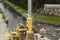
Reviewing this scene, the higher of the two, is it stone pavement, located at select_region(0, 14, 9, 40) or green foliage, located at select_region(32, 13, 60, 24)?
stone pavement, located at select_region(0, 14, 9, 40)

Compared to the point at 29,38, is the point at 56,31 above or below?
below

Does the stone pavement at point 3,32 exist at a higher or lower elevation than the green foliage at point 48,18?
higher

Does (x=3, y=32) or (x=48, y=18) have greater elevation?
(x=3, y=32)

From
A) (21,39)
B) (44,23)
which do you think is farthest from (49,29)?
(21,39)

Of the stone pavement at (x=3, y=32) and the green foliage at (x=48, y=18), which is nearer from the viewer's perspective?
the stone pavement at (x=3, y=32)

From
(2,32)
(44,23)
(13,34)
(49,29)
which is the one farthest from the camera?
(44,23)

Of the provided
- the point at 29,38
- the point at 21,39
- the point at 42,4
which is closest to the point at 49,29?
the point at 21,39

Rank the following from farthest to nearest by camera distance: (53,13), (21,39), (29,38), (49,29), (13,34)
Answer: (53,13) < (49,29) < (13,34) < (21,39) < (29,38)

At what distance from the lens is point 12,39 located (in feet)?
56.1

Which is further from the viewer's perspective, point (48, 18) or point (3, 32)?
point (48, 18)

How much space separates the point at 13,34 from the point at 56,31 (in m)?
5.35

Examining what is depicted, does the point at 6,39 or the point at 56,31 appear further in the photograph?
the point at 56,31

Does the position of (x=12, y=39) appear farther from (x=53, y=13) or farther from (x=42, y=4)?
(x=42, y=4)

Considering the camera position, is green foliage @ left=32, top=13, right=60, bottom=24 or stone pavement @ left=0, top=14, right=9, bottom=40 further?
green foliage @ left=32, top=13, right=60, bottom=24
